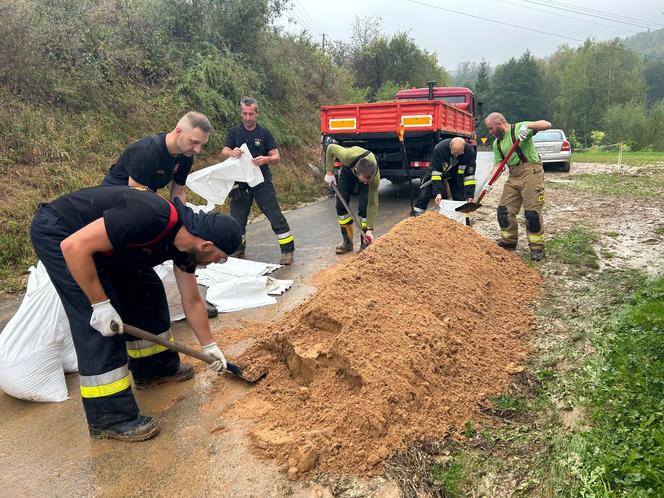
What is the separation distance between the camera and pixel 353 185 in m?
6.17

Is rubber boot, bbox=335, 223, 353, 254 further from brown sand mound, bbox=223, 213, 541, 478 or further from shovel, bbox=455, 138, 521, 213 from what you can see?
brown sand mound, bbox=223, 213, 541, 478

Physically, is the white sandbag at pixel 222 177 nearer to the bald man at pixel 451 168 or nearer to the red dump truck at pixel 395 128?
the bald man at pixel 451 168

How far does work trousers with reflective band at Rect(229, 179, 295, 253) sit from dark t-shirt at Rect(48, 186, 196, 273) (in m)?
2.83

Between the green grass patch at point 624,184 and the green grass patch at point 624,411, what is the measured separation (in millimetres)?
7997

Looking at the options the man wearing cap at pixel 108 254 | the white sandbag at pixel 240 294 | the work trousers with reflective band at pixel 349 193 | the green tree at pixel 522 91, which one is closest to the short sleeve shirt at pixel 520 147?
the work trousers with reflective band at pixel 349 193

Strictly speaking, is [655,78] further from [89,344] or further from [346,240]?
[89,344]

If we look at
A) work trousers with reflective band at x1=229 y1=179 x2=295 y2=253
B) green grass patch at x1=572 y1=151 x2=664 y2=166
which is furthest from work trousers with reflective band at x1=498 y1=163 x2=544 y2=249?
green grass patch at x1=572 y1=151 x2=664 y2=166

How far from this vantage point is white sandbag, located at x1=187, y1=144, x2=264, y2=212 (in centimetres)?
523

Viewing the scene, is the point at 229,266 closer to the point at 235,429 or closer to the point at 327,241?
the point at 327,241

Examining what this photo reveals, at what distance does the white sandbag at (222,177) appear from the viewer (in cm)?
523

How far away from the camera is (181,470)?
2.33 m

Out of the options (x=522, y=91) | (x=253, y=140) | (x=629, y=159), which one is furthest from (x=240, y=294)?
(x=522, y=91)

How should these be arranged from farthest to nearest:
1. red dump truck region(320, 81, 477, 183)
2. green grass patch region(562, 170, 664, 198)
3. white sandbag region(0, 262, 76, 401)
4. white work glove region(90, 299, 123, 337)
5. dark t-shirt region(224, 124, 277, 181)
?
green grass patch region(562, 170, 664, 198), red dump truck region(320, 81, 477, 183), dark t-shirt region(224, 124, 277, 181), white sandbag region(0, 262, 76, 401), white work glove region(90, 299, 123, 337)

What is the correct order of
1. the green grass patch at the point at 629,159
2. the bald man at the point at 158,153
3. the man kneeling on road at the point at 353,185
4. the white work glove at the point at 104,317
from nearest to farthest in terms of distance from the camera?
the white work glove at the point at 104,317
the bald man at the point at 158,153
the man kneeling on road at the point at 353,185
the green grass patch at the point at 629,159
